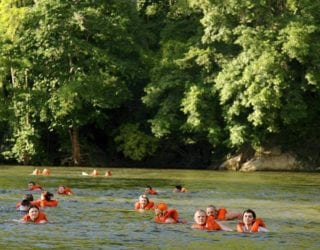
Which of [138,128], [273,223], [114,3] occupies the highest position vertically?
[114,3]

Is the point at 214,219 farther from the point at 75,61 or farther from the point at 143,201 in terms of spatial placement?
the point at 75,61

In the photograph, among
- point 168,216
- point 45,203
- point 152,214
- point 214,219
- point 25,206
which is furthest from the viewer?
point 45,203

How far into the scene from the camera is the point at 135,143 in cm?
6212

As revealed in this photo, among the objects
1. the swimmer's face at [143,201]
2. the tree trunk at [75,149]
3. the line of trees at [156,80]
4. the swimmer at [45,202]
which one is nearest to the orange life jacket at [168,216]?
the swimmer's face at [143,201]

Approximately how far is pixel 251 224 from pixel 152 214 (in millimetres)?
5337

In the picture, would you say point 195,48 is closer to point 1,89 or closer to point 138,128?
point 138,128

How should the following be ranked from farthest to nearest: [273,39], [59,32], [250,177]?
1. [59,32]
2. [273,39]
3. [250,177]

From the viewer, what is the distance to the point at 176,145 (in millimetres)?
64812

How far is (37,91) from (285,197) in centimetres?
3253

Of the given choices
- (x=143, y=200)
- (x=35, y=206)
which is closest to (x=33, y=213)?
(x=35, y=206)

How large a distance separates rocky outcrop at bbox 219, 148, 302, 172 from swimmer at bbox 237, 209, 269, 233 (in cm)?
3496

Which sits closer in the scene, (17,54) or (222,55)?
(222,55)

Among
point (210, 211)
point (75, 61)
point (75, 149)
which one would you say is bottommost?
point (210, 211)

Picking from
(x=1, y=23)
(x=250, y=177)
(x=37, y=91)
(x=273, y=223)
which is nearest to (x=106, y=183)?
(x=250, y=177)
